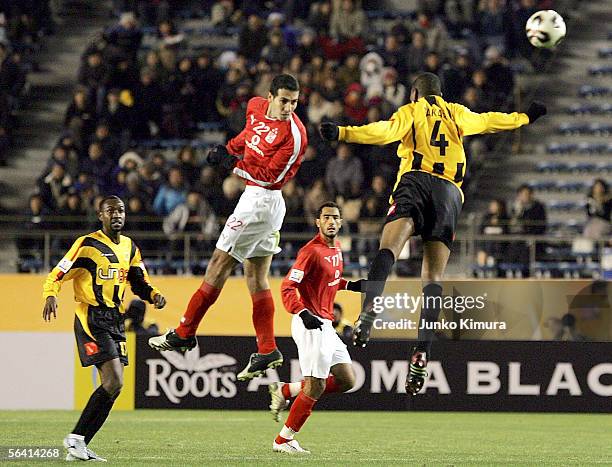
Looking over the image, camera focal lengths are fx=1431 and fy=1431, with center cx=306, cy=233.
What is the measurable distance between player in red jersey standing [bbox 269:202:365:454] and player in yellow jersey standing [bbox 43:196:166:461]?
5.00 ft

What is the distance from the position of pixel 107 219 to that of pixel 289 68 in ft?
34.6

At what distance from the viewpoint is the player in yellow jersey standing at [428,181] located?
10477mm

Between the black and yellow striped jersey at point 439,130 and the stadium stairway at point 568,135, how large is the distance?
32.0 ft

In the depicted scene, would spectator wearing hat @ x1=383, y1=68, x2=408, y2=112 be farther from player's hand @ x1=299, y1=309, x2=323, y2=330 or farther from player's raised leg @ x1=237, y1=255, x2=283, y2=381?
player's raised leg @ x1=237, y1=255, x2=283, y2=381

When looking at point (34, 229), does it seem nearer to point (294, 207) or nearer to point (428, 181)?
point (294, 207)

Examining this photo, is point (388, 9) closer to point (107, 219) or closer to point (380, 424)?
point (380, 424)

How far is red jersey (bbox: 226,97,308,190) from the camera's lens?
10.5 meters

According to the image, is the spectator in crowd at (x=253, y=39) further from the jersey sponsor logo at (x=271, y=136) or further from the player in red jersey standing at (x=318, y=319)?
the jersey sponsor logo at (x=271, y=136)

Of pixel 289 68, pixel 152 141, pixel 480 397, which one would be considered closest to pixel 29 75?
pixel 152 141

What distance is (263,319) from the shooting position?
435 inches

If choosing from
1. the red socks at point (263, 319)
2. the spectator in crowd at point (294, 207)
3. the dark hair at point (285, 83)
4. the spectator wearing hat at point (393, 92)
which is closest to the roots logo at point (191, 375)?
the spectator in crowd at point (294, 207)

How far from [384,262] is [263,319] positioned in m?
1.19

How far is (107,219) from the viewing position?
1157 centimetres

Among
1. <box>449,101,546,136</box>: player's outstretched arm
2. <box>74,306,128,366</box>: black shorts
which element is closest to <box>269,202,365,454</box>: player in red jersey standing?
<box>74,306,128,366</box>: black shorts
